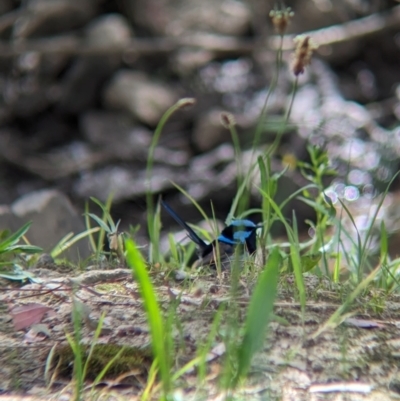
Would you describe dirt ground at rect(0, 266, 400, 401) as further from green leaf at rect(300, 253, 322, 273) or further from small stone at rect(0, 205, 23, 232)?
small stone at rect(0, 205, 23, 232)

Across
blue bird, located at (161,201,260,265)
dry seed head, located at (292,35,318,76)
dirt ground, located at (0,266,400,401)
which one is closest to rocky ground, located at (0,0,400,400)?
blue bird, located at (161,201,260,265)

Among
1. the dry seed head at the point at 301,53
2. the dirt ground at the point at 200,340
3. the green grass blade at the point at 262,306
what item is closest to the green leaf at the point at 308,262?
the dirt ground at the point at 200,340

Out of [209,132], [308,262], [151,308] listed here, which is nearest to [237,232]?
[308,262]

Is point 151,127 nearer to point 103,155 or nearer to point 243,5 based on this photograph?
point 103,155

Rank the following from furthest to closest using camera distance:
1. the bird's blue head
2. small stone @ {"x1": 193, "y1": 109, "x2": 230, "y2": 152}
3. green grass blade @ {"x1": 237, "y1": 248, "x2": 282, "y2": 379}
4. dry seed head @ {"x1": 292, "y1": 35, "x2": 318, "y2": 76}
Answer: small stone @ {"x1": 193, "y1": 109, "x2": 230, "y2": 152} < the bird's blue head < dry seed head @ {"x1": 292, "y1": 35, "x2": 318, "y2": 76} < green grass blade @ {"x1": 237, "y1": 248, "x2": 282, "y2": 379}

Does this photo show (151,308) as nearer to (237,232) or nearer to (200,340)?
(200,340)

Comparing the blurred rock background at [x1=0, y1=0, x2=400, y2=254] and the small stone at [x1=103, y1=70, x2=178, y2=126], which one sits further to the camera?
the small stone at [x1=103, y1=70, x2=178, y2=126]

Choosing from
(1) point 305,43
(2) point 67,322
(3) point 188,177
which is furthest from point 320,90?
(2) point 67,322
